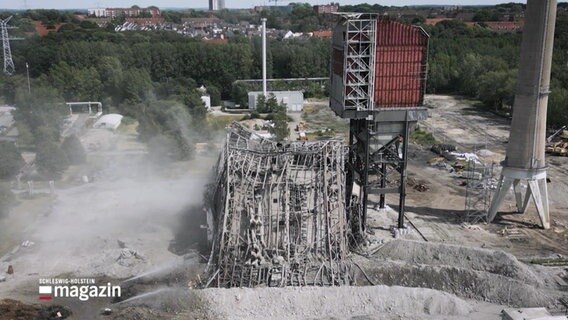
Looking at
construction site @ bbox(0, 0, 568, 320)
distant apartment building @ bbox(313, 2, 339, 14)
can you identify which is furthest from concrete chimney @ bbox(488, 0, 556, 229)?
distant apartment building @ bbox(313, 2, 339, 14)

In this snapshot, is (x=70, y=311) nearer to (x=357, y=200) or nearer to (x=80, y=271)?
(x=80, y=271)

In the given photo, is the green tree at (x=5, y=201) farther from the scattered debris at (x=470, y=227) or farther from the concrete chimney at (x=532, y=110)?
the concrete chimney at (x=532, y=110)

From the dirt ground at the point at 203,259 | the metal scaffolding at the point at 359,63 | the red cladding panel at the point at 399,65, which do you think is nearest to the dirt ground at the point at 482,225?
the dirt ground at the point at 203,259

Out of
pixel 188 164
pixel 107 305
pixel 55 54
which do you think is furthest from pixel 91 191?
pixel 55 54

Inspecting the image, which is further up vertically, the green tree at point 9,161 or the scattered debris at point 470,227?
the green tree at point 9,161

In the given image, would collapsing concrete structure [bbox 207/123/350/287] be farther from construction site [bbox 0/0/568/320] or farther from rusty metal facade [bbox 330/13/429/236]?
rusty metal facade [bbox 330/13/429/236]

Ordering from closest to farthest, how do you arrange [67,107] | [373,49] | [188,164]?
[373,49]
[188,164]
[67,107]
